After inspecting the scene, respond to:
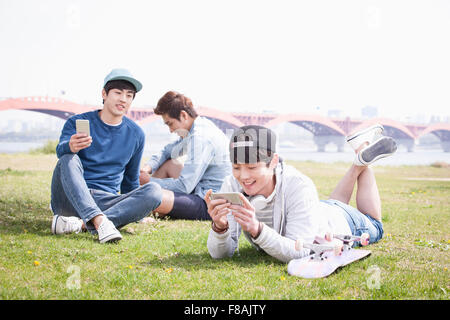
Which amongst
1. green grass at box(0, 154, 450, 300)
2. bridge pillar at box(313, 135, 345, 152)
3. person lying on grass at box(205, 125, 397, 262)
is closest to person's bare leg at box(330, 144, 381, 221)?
green grass at box(0, 154, 450, 300)

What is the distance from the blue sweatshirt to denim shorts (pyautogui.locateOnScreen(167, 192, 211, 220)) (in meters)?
0.87

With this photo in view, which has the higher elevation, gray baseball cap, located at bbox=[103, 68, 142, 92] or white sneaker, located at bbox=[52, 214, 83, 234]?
gray baseball cap, located at bbox=[103, 68, 142, 92]

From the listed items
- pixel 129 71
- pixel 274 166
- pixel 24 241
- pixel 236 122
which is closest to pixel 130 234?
pixel 24 241

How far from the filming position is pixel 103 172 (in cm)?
433

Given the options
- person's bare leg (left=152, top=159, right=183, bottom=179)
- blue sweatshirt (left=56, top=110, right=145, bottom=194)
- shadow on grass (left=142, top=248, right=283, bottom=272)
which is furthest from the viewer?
person's bare leg (left=152, top=159, right=183, bottom=179)

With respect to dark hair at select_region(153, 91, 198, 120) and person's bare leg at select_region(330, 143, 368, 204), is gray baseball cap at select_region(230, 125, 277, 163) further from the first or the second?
dark hair at select_region(153, 91, 198, 120)

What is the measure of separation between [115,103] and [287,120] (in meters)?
30.3

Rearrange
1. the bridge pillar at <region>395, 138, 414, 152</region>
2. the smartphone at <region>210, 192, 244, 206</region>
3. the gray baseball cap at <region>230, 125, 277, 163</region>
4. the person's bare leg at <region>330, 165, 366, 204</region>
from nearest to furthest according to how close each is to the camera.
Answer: the smartphone at <region>210, 192, 244, 206</region> < the gray baseball cap at <region>230, 125, 277, 163</region> < the person's bare leg at <region>330, 165, 366, 204</region> < the bridge pillar at <region>395, 138, 414, 152</region>

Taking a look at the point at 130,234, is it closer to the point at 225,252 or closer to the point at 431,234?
the point at 225,252

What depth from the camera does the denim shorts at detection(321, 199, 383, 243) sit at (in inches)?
143

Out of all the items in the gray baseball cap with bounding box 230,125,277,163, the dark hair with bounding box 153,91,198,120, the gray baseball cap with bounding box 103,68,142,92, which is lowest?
the gray baseball cap with bounding box 230,125,277,163

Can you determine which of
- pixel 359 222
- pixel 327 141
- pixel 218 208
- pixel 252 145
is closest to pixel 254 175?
pixel 252 145

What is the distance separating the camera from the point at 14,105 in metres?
16.0

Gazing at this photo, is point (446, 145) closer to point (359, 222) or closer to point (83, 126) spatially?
point (359, 222)
